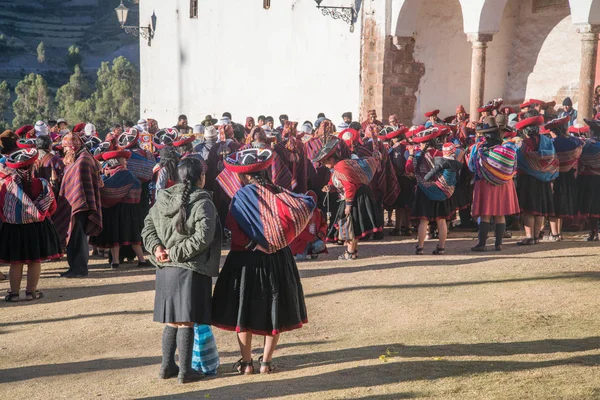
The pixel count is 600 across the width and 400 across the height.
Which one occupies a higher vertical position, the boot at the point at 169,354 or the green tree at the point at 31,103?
the green tree at the point at 31,103

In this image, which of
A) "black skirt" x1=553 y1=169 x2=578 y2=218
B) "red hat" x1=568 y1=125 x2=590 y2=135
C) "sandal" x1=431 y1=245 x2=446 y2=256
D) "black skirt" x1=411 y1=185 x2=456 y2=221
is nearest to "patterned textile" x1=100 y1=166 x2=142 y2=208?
"black skirt" x1=411 y1=185 x2=456 y2=221

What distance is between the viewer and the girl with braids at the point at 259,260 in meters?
6.34

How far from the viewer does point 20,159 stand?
364 inches

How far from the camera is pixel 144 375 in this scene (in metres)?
6.82

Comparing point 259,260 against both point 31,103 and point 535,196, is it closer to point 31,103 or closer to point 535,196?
point 535,196

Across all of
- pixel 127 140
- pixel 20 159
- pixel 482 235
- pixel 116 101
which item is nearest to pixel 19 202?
pixel 20 159

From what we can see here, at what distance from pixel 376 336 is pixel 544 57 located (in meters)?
14.5

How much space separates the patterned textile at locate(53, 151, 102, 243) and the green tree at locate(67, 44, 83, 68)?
43308 mm

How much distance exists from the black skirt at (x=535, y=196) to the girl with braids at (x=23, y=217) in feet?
20.2

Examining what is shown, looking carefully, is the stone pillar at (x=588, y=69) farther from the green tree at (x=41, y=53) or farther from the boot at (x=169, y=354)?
the green tree at (x=41, y=53)

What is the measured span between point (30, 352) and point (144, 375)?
5.15 ft

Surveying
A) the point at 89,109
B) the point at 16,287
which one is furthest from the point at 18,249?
the point at 89,109

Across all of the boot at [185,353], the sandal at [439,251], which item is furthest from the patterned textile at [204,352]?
the sandal at [439,251]

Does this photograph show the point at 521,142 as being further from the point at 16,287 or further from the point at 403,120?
the point at 403,120
